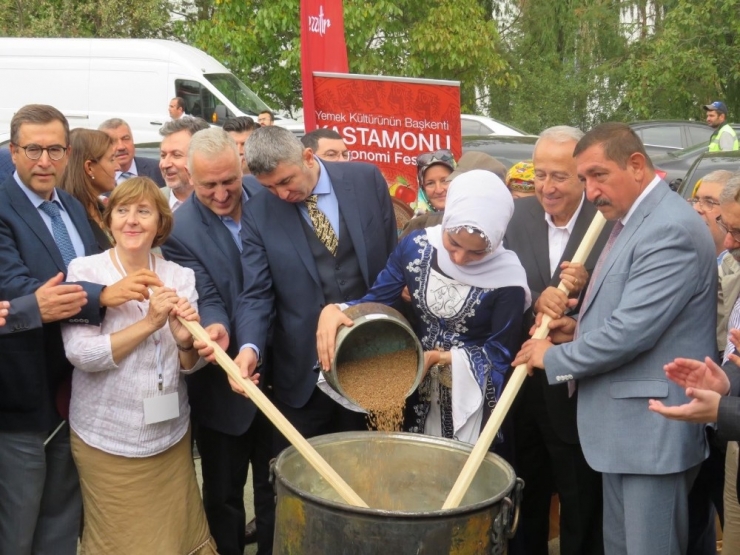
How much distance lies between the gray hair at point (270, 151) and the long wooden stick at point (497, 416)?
1.24 meters

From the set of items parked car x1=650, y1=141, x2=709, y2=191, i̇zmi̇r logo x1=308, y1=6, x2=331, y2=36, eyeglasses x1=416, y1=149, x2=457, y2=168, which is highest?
i̇zmi̇r logo x1=308, y1=6, x2=331, y2=36

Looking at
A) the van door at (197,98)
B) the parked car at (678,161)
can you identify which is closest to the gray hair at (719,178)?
the parked car at (678,161)

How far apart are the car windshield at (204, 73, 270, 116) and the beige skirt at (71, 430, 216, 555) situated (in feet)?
39.6

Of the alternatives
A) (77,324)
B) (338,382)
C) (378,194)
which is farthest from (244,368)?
(378,194)

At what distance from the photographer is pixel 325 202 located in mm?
4512

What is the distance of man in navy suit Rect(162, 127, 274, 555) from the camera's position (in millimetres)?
4504

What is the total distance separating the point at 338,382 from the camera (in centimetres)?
390

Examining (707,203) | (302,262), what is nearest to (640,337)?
(302,262)

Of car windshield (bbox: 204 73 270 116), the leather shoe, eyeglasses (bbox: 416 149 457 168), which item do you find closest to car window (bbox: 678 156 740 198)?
eyeglasses (bbox: 416 149 457 168)

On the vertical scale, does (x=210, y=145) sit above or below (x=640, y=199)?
above

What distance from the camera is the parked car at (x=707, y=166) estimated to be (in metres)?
6.95

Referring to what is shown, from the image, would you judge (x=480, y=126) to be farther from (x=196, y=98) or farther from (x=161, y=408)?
(x=161, y=408)

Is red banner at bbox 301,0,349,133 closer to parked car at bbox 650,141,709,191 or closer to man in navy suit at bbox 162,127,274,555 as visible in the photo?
man in navy suit at bbox 162,127,274,555

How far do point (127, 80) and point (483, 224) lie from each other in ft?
43.9
